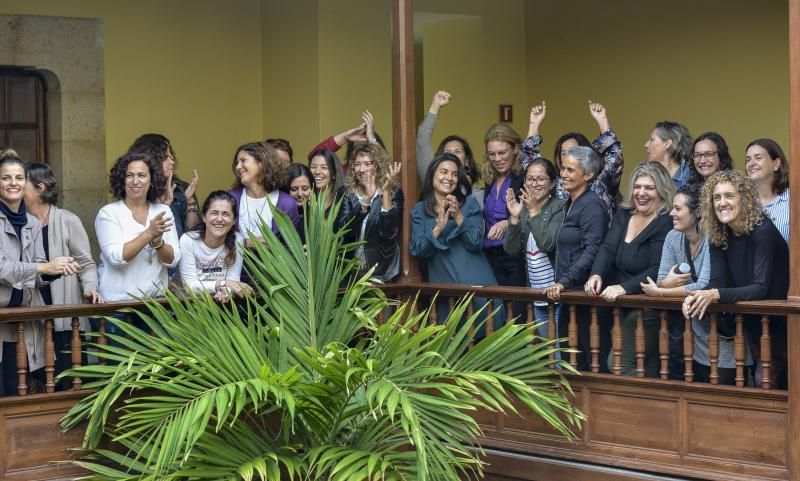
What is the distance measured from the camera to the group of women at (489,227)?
7.30 metres

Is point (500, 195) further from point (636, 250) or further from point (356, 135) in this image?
point (356, 135)

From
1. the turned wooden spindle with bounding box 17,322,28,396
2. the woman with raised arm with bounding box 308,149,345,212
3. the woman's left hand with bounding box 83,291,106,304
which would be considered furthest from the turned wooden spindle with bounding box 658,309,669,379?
the turned wooden spindle with bounding box 17,322,28,396

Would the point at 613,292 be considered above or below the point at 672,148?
below

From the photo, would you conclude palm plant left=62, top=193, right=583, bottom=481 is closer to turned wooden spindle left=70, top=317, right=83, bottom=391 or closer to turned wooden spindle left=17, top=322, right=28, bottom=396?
turned wooden spindle left=70, top=317, right=83, bottom=391

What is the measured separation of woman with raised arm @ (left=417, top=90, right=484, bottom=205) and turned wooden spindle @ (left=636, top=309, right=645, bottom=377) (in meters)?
1.55

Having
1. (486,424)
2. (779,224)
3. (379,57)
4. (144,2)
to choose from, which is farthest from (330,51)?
(779,224)

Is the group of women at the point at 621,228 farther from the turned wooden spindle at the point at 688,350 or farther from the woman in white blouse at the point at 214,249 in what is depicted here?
the woman in white blouse at the point at 214,249

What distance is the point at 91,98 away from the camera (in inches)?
417

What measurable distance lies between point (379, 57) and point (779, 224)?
14.8 feet

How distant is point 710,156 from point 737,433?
1.49m

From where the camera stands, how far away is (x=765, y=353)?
282 inches

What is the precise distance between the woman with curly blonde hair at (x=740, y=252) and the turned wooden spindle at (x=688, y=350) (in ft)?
0.30

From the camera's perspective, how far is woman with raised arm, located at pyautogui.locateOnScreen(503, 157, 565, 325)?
8.02 m

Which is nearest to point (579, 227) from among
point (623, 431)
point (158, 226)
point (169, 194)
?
point (623, 431)
